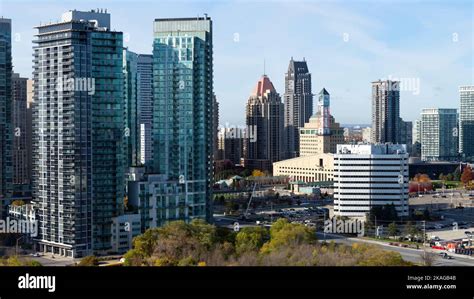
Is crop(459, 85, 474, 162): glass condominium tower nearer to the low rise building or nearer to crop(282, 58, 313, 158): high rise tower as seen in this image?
crop(282, 58, 313, 158): high rise tower

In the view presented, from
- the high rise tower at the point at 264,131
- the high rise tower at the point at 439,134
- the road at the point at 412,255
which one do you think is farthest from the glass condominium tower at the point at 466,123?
the road at the point at 412,255

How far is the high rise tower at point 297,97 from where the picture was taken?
2672 inches

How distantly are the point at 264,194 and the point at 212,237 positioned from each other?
23240 mm

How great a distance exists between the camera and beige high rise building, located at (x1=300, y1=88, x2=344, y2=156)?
5313 cm

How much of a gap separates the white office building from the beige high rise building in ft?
71.2

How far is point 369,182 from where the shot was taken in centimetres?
2984

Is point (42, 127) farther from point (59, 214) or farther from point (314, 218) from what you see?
point (314, 218)

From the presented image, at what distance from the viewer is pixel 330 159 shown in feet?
154

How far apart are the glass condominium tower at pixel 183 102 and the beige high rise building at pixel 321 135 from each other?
25405 mm

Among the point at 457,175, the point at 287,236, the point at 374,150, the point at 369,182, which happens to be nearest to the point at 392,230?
the point at 369,182

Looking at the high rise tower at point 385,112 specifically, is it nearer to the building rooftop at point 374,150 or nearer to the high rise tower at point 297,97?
the high rise tower at point 297,97

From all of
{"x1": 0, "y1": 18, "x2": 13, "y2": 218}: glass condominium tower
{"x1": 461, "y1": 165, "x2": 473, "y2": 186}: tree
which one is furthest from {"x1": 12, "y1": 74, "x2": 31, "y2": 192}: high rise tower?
{"x1": 461, "y1": 165, "x2": 473, "y2": 186}: tree
